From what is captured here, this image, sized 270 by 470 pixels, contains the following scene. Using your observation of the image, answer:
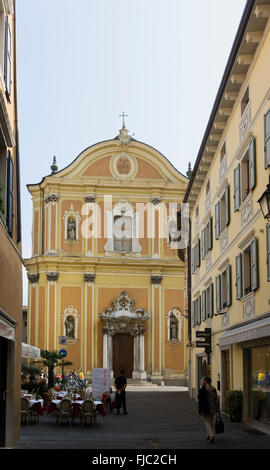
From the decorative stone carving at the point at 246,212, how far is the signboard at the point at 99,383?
29.8ft

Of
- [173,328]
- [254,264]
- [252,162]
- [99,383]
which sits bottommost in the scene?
[99,383]

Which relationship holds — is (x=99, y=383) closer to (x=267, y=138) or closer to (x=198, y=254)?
(x=198, y=254)

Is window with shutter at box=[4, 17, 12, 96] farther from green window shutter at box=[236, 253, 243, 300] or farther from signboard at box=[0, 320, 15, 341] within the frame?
green window shutter at box=[236, 253, 243, 300]

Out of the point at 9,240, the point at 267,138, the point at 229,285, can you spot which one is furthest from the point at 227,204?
the point at 9,240

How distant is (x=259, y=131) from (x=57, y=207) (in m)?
31.3

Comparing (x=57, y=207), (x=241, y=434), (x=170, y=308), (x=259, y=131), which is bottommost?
(x=241, y=434)

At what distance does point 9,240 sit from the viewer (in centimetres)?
1388

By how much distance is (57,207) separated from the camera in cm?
4803

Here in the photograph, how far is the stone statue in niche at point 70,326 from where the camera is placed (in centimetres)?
4619

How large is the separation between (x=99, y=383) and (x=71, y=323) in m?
20.3
